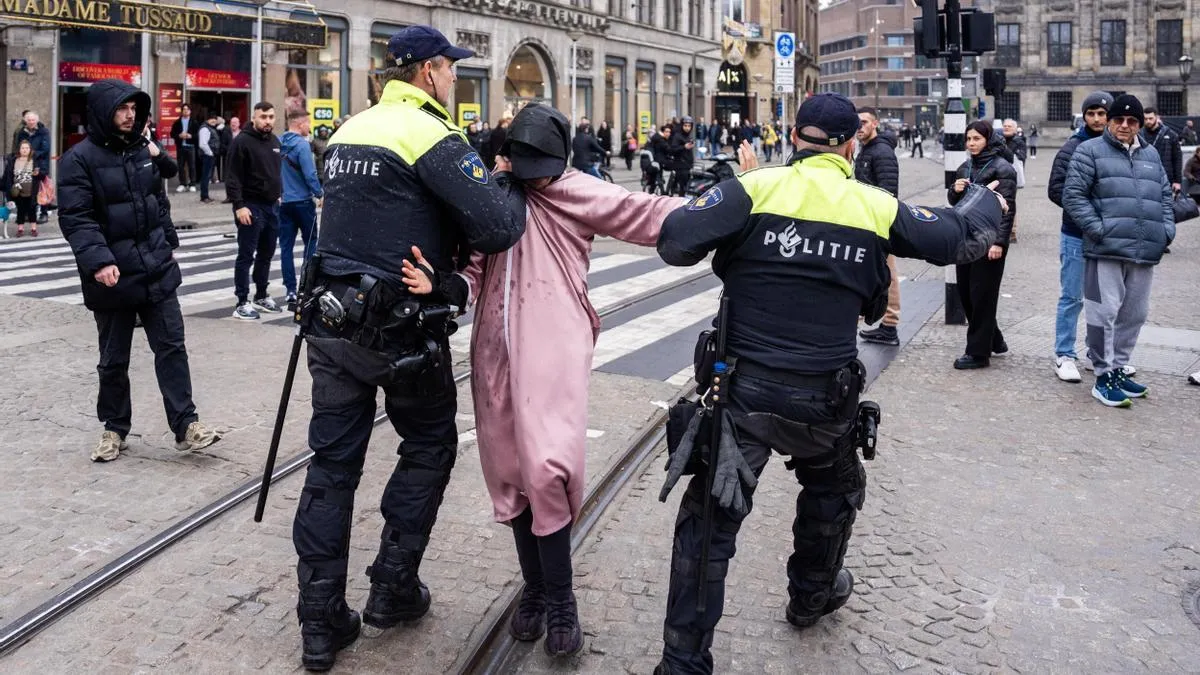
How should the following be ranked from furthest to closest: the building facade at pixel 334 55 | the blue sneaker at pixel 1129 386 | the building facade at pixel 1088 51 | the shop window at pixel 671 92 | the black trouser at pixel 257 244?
the building facade at pixel 1088 51 < the shop window at pixel 671 92 < the building facade at pixel 334 55 < the black trouser at pixel 257 244 < the blue sneaker at pixel 1129 386

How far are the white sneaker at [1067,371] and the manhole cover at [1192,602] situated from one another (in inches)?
140

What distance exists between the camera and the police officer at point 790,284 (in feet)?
11.7

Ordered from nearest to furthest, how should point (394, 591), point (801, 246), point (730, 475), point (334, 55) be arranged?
point (730, 475) < point (801, 246) < point (394, 591) < point (334, 55)

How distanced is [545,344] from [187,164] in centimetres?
2337

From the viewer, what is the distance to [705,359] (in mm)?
3680

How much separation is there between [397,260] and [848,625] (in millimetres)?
2092

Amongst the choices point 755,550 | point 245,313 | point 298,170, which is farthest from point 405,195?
point 245,313

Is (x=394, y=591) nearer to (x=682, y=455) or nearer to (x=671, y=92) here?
(x=682, y=455)

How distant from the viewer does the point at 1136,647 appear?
13.0ft

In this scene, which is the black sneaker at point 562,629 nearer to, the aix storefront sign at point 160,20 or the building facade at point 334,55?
the building facade at point 334,55

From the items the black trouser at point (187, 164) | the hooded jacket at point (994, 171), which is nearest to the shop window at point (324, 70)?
the black trouser at point (187, 164)

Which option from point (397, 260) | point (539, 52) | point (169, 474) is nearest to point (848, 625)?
point (397, 260)

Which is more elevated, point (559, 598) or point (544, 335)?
point (544, 335)

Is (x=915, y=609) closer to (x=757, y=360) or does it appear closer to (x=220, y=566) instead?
(x=757, y=360)
